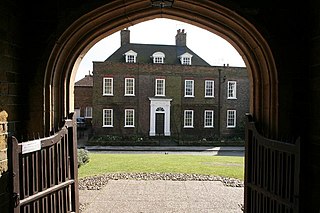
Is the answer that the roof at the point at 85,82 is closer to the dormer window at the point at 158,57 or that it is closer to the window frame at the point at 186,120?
the dormer window at the point at 158,57

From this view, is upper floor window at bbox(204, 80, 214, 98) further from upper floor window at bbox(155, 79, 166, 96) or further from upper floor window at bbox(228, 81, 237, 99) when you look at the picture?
upper floor window at bbox(155, 79, 166, 96)

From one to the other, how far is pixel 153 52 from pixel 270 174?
24.6 metres

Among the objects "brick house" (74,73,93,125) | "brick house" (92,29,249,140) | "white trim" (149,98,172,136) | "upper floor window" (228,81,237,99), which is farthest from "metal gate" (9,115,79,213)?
"brick house" (74,73,93,125)

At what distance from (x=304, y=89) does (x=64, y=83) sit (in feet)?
10.0

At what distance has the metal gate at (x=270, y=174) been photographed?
276 centimetres

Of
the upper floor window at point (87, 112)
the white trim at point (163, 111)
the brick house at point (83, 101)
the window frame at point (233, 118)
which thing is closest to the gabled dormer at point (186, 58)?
the white trim at point (163, 111)

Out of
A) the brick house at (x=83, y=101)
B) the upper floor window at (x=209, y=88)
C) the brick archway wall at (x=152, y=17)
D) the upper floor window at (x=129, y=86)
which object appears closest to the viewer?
the brick archway wall at (x=152, y=17)

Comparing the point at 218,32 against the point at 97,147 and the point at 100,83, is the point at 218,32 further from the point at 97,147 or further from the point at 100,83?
the point at 100,83

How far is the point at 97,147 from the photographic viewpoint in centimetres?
2088

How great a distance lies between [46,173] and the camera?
10.8ft

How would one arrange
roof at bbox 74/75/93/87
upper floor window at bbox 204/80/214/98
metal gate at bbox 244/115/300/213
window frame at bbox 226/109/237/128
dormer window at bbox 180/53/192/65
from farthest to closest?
roof at bbox 74/75/93/87 < dormer window at bbox 180/53/192/65 < window frame at bbox 226/109/237/128 < upper floor window at bbox 204/80/214/98 < metal gate at bbox 244/115/300/213

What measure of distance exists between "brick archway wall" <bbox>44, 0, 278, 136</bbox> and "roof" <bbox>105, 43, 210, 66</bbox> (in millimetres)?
22274

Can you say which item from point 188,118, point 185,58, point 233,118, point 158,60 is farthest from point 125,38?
point 233,118

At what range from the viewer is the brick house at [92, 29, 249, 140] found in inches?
949
